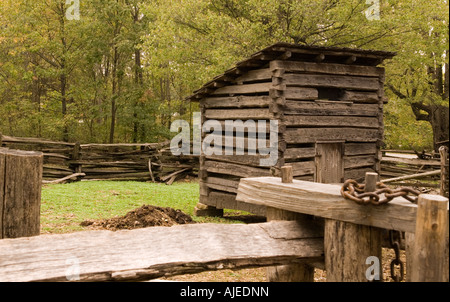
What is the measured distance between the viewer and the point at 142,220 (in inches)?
376

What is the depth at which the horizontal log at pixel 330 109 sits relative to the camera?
414 inches

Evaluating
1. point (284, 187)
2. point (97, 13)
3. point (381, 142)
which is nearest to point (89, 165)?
point (97, 13)

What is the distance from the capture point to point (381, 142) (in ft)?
40.3

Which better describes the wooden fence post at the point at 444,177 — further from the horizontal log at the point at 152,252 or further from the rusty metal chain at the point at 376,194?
the horizontal log at the point at 152,252

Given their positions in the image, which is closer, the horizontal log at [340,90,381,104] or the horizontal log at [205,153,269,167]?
the horizontal log at [205,153,269,167]

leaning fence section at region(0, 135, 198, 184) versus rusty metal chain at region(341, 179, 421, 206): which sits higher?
rusty metal chain at region(341, 179, 421, 206)

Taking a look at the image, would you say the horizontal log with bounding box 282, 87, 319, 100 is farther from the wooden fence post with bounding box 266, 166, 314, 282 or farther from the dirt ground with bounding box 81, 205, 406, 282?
the wooden fence post with bounding box 266, 166, 314, 282

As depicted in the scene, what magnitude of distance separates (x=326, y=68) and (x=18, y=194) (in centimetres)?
919

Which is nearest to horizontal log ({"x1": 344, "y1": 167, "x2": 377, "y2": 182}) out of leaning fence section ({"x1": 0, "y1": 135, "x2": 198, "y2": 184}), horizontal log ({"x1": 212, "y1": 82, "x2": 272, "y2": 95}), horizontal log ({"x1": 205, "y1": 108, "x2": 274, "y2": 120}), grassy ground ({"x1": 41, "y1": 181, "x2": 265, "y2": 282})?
horizontal log ({"x1": 205, "y1": 108, "x2": 274, "y2": 120})

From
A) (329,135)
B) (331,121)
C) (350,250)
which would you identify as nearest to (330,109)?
(331,121)

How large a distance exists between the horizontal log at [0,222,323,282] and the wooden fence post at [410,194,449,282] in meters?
0.84

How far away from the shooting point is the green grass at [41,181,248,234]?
10.3 m

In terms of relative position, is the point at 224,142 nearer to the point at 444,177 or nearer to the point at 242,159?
the point at 242,159

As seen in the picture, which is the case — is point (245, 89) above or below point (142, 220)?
above
